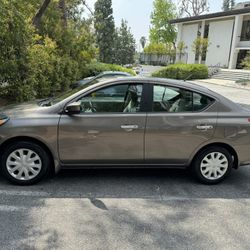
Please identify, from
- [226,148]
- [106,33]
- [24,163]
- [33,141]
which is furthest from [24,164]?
[106,33]

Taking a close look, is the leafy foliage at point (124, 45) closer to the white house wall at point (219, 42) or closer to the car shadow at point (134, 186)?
the white house wall at point (219, 42)

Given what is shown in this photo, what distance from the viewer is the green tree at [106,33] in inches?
1909

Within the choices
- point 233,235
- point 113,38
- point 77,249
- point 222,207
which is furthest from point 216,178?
point 113,38

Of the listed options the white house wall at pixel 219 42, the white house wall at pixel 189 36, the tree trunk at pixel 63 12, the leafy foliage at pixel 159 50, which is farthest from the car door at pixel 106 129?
the leafy foliage at pixel 159 50

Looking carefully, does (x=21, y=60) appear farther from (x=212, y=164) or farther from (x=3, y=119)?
(x=212, y=164)

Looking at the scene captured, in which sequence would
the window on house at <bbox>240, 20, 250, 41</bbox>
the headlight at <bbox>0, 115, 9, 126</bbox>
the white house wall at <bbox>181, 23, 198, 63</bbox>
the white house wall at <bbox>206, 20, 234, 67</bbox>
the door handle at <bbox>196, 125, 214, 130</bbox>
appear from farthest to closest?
the white house wall at <bbox>181, 23, 198, 63</bbox>
the white house wall at <bbox>206, 20, 234, 67</bbox>
the window on house at <bbox>240, 20, 250, 41</bbox>
the door handle at <bbox>196, 125, 214, 130</bbox>
the headlight at <bbox>0, 115, 9, 126</bbox>

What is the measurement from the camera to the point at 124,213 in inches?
141

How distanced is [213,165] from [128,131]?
4.51 feet

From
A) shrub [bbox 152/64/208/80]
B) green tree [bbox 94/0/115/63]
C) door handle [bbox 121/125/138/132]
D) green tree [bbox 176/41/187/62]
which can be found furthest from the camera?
green tree [bbox 94/0/115/63]

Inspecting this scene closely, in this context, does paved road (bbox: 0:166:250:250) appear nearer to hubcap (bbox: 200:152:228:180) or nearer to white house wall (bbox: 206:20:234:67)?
hubcap (bbox: 200:152:228:180)

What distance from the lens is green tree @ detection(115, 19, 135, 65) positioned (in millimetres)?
56844

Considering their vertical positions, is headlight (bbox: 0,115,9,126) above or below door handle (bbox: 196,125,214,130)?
above

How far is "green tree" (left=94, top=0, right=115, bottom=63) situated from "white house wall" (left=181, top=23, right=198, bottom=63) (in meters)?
12.3

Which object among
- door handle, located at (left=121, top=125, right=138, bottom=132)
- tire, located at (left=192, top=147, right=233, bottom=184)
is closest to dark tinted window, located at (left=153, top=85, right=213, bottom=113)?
door handle, located at (left=121, top=125, right=138, bottom=132)
